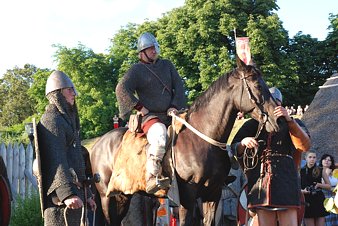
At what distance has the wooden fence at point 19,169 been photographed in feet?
38.8

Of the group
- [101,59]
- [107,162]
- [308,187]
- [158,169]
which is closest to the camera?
[158,169]

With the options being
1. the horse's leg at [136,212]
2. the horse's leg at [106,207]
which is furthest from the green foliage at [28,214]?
the horse's leg at [106,207]

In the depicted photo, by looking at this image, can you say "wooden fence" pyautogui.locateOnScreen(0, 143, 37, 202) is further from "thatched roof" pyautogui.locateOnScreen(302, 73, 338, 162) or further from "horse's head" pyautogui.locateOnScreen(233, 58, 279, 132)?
"horse's head" pyautogui.locateOnScreen(233, 58, 279, 132)

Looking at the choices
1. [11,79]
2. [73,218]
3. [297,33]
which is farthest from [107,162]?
[11,79]

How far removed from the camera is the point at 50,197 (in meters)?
4.96

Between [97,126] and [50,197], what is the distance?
3523 centimetres

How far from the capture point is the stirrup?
245 inches

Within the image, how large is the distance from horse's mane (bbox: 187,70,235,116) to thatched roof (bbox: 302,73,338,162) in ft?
21.1

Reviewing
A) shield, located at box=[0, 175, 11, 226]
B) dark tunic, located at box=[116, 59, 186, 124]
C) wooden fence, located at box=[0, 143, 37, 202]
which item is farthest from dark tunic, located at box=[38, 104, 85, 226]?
wooden fence, located at box=[0, 143, 37, 202]

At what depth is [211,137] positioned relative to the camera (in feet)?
20.0

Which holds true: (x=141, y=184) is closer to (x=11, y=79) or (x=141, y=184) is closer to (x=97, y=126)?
(x=97, y=126)

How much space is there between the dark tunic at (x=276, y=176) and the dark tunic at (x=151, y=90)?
4.71ft

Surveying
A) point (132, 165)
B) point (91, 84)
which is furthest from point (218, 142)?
point (91, 84)

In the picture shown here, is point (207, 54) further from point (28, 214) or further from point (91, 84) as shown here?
point (28, 214)
